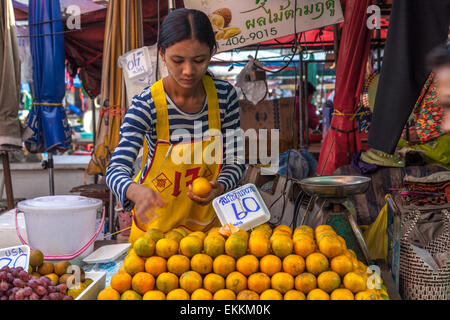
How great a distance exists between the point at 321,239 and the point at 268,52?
6.28m

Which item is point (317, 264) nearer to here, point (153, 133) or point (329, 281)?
point (329, 281)

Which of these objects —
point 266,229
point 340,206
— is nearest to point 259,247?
point 266,229

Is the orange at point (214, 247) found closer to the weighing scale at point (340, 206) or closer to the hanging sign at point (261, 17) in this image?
the weighing scale at point (340, 206)

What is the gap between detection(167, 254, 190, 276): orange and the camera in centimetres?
144

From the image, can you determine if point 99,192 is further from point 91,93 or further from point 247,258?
point 247,258

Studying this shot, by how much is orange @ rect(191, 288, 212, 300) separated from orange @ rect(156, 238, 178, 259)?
19cm

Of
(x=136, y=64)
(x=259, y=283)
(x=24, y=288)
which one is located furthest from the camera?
(x=136, y=64)

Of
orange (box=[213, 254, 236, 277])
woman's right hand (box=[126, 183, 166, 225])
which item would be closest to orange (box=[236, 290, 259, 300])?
orange (box=[213, 254, 236, 277])

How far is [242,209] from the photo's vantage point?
171 cm

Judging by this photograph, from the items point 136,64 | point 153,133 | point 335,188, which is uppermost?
point 136,64

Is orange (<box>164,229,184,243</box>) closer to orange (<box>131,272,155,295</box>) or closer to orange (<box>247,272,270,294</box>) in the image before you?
orange (<box>131,272,155,295</box>)

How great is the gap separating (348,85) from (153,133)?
6.81ft

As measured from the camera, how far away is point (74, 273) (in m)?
1.51
